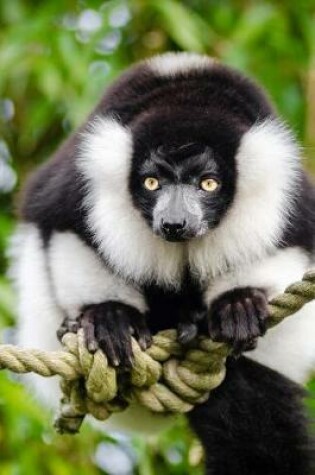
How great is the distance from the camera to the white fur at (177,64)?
3910 millimetres

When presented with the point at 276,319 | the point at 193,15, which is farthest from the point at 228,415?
the point at 193,15

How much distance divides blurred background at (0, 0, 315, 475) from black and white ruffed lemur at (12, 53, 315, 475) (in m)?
1.25

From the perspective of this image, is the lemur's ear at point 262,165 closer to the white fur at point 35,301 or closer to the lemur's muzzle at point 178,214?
the lemur's muzzle at point 178,214

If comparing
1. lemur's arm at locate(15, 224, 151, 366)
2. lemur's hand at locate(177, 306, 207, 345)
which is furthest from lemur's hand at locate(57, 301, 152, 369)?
lemur's hand at locate(177, 306, 207, 345)

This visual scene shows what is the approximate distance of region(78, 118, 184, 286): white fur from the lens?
12.2 ft

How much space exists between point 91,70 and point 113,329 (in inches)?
94.8

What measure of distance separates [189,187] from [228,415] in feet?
2.43

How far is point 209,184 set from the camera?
3.70m

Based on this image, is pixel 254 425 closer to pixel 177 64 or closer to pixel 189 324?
pixel 189 324

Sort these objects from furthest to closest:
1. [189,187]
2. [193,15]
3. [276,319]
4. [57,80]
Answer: [193,15] → [57,80] → [189,187] → [276,319]

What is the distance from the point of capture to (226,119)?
3738 millimetres

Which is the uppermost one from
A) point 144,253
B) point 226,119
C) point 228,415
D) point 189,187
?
point 226,119

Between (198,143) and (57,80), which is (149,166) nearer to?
(198,143)

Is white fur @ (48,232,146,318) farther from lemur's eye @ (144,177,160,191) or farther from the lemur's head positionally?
lemur's eye @ (144,177,160,191)
